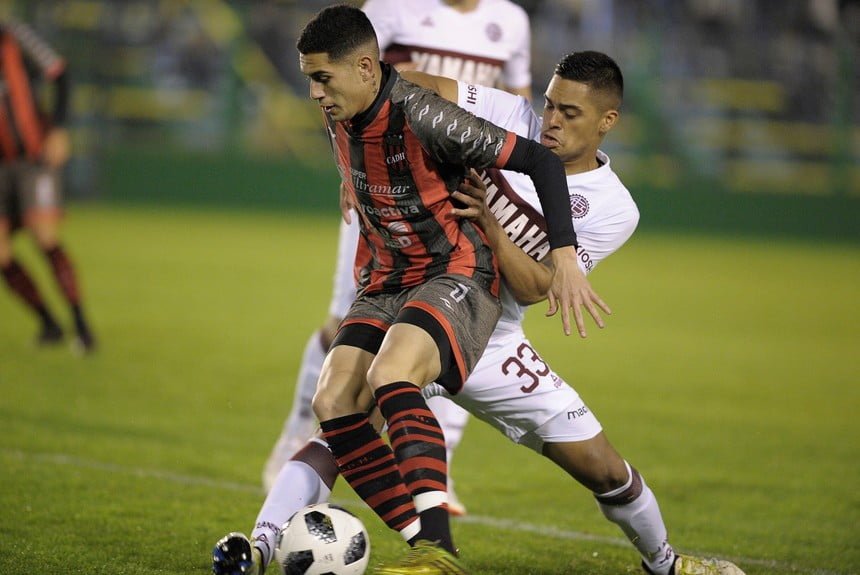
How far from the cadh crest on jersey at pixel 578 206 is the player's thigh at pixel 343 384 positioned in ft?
3.03

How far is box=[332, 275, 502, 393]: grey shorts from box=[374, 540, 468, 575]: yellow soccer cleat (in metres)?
0.64

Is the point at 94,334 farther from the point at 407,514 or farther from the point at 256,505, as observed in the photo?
the point at 407,514

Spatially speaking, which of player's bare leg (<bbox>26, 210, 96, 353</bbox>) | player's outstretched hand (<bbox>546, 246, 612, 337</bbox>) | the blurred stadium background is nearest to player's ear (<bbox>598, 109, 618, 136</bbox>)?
player's outstretched hand (<bbox>546, 246, 612, 337</bbox>)

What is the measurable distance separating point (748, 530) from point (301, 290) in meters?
8.36

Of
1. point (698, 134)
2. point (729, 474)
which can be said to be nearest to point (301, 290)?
point (729, 474)

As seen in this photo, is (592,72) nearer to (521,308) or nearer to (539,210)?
(539,210)

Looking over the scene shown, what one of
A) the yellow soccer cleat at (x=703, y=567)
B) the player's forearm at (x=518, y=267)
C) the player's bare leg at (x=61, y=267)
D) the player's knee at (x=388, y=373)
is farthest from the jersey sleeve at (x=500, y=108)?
the player's bare leg at (x=61, y=267)

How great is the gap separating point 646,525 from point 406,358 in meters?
1.08

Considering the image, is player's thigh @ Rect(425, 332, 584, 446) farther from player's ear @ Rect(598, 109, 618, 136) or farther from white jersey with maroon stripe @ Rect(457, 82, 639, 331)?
player's ear @ Rect(598, 109, 618, 136)

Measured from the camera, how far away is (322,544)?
347cm

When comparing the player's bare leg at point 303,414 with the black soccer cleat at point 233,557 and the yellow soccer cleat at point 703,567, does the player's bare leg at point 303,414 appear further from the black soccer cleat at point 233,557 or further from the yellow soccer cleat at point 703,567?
the yellow soccer cleat at point 703,567

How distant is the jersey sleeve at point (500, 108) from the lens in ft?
13.6

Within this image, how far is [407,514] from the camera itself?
3529 millimetres

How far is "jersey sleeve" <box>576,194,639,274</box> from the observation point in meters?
4.12
